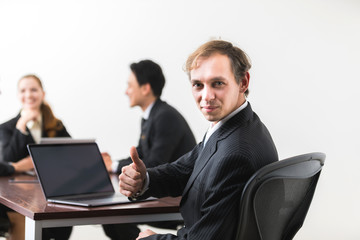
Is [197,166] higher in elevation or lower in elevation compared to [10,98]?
lower

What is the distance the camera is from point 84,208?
2.07 m

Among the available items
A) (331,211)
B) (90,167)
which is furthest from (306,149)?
(90,167)

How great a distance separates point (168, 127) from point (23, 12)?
3.05 m

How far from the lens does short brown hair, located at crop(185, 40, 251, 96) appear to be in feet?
5.80

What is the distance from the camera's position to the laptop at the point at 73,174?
89.2 inches

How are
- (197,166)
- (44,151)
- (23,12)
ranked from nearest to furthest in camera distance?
1. (197,166)
2. (44,151)
3. (23,12)

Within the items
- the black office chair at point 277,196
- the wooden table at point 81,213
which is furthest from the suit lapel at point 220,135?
the wooden table at point 81,213

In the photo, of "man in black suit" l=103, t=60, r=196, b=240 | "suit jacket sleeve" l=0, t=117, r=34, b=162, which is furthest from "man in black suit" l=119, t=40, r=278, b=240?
"suit jacket sleeve" l=0, t=117, r=34, b=162

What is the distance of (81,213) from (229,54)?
780 millimetres

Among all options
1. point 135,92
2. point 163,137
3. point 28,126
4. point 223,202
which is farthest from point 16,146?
point 223,202

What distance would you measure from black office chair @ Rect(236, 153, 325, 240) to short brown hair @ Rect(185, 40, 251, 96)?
0.37 metres

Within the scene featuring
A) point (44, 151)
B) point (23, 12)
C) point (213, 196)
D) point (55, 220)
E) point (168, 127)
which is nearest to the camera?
point (213, 196)

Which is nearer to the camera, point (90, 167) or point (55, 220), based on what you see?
point (55, 220)

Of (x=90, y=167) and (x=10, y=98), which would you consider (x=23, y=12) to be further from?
(x=90, y=167)
